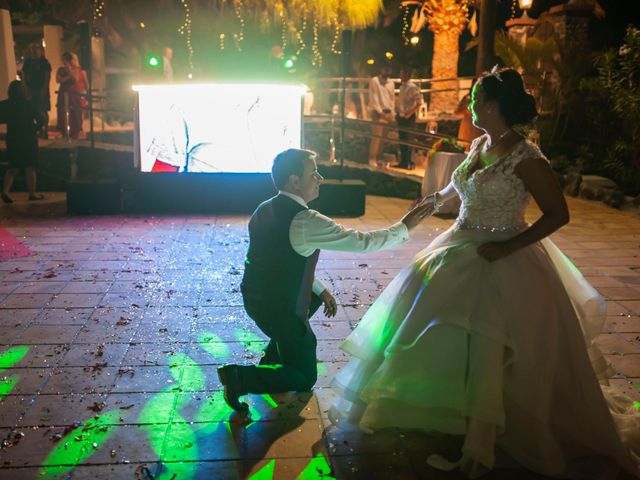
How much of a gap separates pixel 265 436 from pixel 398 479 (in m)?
0.73

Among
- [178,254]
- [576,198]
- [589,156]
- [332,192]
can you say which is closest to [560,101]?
[589,156]

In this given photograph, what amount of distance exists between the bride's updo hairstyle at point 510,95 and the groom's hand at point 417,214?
636mm

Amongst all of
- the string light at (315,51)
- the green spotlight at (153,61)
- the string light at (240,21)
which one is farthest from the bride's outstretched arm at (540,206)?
the string light at (315,51)

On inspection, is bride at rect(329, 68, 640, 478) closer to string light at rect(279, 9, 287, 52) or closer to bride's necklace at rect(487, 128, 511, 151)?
bride's necklace at rect(487, 128, 511, 151)

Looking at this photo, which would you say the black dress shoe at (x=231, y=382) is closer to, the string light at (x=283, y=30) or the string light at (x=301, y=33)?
the string light at (x=283, y=30)

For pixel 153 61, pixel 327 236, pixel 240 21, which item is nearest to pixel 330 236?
pixel 327 236

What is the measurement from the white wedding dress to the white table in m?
6.16

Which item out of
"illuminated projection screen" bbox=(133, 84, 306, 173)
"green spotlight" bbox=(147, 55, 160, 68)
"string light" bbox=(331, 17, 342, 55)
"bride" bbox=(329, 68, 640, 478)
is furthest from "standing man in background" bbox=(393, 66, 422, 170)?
"bride" bbox=(329, 68, 640, 478)

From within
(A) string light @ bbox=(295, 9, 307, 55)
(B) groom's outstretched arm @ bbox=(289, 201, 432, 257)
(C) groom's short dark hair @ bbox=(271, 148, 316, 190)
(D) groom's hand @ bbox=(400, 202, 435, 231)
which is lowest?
(B) groom's outstretched arm @ bbox=(289, 201, 432, 257)

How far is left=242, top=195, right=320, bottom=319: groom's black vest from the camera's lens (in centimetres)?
350

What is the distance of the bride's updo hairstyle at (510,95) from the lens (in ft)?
10.5

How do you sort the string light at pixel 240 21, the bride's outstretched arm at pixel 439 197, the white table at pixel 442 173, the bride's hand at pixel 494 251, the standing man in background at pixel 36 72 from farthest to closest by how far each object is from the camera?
the string light at pixel 240 21 → the standing man in background at pixel 36 72 → the white table at pixel 442 173 → the bride's outstretched arm at pixel 439 197 → the bride's hand at pixel 494 251

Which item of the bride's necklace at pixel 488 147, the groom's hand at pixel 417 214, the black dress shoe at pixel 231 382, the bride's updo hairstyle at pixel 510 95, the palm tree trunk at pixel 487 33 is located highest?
the palm tree trunk at pixel 487 33

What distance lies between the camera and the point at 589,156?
43.1 feet
